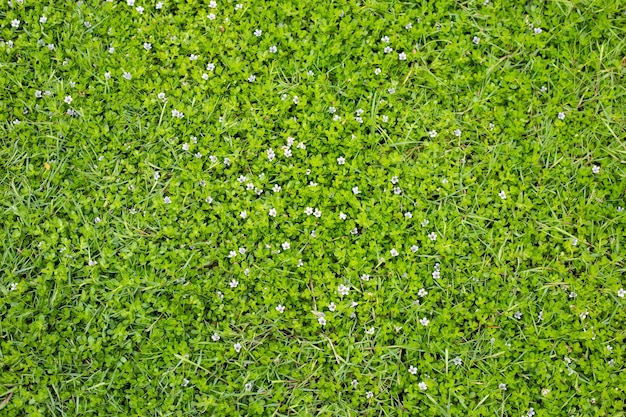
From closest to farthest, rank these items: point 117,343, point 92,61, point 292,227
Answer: point 117,343, point 292,227, point 92,61

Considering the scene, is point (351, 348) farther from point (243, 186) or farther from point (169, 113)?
point (169, 113)

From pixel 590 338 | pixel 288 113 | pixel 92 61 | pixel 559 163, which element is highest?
pixel 92 61

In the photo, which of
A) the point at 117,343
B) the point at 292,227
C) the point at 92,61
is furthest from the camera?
the point at 92,61

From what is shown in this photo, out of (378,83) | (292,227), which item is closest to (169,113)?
(292,227)

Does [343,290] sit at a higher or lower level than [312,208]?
lower

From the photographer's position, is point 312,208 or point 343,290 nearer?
point 343,290

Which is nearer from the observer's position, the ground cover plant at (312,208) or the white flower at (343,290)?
the ground cover plant at (312,208)

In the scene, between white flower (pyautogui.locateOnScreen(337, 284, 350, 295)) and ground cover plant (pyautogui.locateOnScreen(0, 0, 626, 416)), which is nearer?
ground cover plant (pyautogui.locateOnScreen(0, 0, 626, 416))

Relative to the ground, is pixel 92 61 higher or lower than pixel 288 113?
higher
